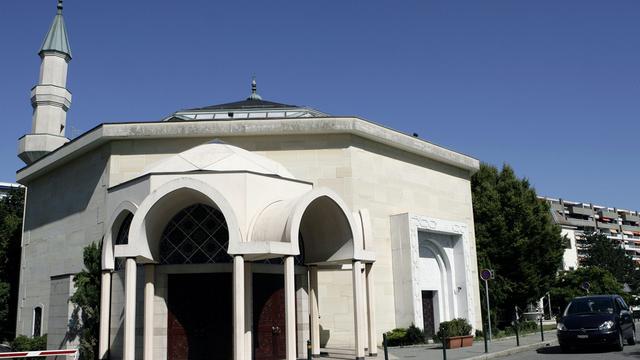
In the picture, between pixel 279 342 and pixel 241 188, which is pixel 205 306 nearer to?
pixel 279 342

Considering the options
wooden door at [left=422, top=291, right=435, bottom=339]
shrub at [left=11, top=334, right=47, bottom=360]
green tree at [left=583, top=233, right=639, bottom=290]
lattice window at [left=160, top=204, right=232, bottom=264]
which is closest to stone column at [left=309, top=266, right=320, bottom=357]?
lattice window at [left=160, top=204, right=232, bottom=264]

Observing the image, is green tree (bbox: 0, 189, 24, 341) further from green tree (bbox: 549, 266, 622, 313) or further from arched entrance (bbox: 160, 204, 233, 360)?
green tree (bbox: 549, 266, 622, 313)

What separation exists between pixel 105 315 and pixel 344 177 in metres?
10.2

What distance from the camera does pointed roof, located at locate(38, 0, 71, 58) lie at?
104 feet

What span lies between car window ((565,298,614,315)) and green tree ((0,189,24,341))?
29312mm

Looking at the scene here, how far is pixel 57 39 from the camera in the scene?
32.2 meters

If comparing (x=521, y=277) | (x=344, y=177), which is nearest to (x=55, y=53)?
(x=344, y=177)

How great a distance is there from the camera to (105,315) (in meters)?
16.6

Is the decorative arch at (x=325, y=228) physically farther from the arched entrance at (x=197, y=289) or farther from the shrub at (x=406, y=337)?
the shrub at (x=406, y=337)

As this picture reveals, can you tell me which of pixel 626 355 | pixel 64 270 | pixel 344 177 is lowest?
pixel 626 355

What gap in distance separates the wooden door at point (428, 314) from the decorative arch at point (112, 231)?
13531 millimetres

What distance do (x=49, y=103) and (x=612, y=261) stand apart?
78656 millimetres

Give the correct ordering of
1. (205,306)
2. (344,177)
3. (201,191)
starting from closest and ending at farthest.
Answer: (201,191) → (205,306) → (344,177)

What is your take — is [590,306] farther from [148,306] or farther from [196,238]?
[148,306]
